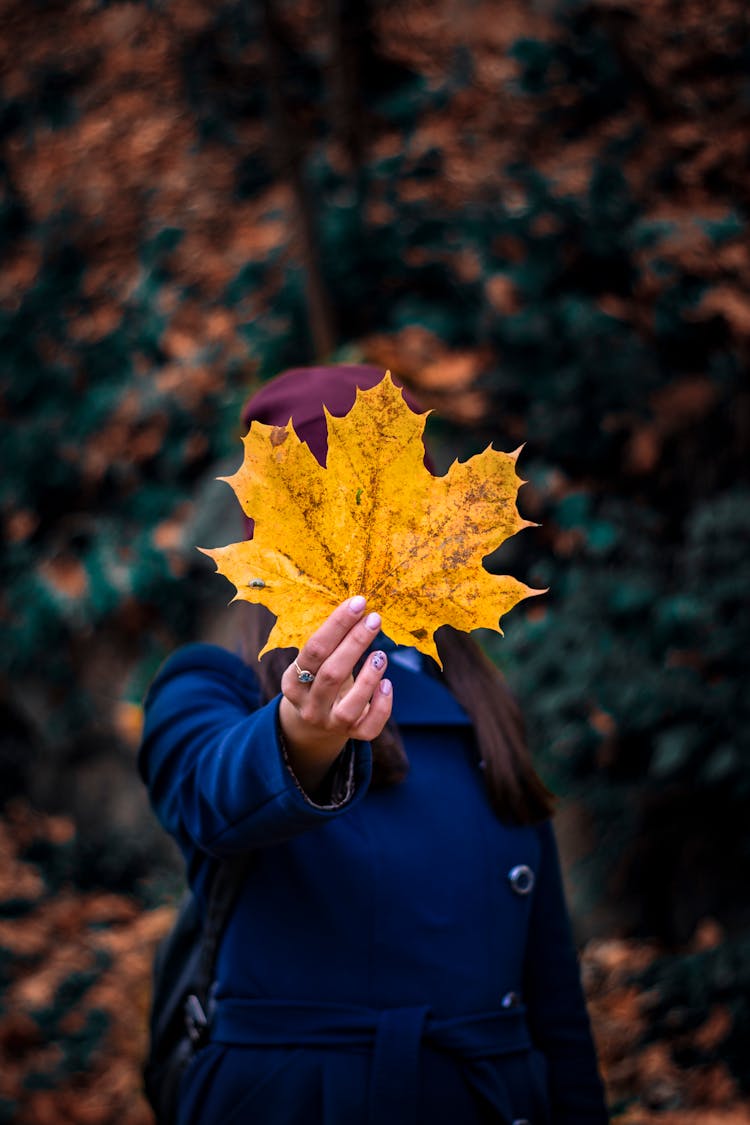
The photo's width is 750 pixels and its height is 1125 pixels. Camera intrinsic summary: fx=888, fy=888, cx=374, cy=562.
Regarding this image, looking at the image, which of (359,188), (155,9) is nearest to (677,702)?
(359,188)

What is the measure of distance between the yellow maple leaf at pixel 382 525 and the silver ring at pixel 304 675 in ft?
0.12

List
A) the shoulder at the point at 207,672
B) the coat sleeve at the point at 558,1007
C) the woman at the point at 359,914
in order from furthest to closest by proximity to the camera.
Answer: the coat sleeve at the point at 558,1007, the shoulder at the point at 207,672, the woman at the point at 359,914

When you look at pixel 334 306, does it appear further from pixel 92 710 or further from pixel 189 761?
pixel 189 761

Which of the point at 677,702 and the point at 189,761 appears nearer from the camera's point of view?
the point at 189,761

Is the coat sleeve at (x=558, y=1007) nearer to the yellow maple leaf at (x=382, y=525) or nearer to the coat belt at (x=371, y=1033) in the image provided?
the coat belt at (x=371, y=1033)

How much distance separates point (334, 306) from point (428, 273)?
0.45m

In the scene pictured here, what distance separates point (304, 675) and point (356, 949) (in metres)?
0.49

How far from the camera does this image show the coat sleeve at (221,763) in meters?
0.89

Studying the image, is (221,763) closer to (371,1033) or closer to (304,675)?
(304,675)

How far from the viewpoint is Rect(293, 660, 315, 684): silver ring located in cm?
82

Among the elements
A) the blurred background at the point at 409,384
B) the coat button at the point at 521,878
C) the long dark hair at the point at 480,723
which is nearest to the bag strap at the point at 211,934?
the long dark hair at the point at 480,723

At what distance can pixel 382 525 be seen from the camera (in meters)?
0.86

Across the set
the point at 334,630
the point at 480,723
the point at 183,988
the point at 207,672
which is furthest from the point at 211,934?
the point at 334,630

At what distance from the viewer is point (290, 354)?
3.99m
